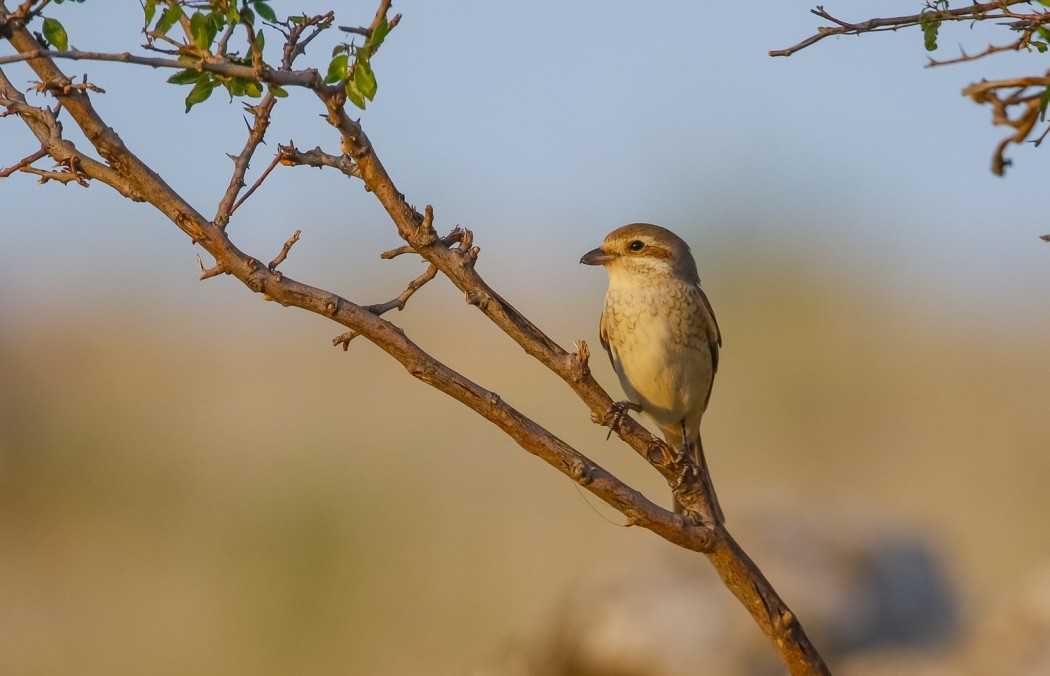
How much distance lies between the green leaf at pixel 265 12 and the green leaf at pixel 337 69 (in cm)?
25

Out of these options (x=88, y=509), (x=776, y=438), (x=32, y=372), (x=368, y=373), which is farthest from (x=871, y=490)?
(x=32, y=372)

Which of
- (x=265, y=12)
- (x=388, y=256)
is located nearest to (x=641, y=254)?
(x=388, y=256)

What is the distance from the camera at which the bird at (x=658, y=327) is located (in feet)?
17.1

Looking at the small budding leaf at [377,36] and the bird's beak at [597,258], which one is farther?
the bird's beak at [597,258]

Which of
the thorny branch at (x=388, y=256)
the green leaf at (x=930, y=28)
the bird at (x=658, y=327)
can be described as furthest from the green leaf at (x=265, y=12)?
the bird at (x=658, y=327)

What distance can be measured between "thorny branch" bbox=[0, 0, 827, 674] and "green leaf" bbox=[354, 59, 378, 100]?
70 mm

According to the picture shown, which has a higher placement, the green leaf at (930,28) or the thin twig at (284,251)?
the green leaf at (930,28)

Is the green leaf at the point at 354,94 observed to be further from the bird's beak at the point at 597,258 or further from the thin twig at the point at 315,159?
the bird's beak at the point at 597,258

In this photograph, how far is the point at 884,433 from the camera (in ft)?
44.8

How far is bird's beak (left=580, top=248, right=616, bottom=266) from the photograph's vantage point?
5.43 metres

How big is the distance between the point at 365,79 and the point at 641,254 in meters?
2.97

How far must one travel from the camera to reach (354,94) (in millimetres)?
2543

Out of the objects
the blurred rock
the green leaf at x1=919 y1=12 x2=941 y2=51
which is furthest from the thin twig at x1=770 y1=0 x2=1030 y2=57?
the blurred rock

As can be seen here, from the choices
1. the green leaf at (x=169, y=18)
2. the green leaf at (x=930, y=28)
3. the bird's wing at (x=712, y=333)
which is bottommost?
the bird's wing at (x=712, y=333)
